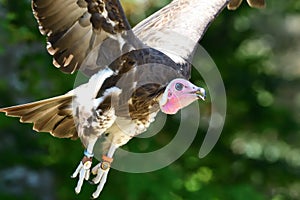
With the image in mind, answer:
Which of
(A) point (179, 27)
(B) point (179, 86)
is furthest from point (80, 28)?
(A) point (179, 27)

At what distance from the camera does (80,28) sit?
376cm

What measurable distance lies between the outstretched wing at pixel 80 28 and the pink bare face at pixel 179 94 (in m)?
0.31

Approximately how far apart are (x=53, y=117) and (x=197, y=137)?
136 inches

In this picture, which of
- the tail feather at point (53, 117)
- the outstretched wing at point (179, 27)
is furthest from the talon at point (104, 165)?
the outstretched wing at point (179, 27)

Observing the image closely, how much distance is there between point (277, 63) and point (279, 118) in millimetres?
2011

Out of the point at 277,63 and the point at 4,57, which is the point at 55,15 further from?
the point at 277,63

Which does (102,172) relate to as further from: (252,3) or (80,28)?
(252,3)

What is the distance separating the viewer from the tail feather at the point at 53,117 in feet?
13.0

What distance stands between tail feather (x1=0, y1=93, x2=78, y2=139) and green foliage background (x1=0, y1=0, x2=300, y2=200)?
6.33 feet

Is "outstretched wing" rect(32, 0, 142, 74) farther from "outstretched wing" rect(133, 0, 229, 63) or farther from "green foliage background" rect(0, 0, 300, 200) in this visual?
"green foliage background" rect(0, 0, 300, 200)

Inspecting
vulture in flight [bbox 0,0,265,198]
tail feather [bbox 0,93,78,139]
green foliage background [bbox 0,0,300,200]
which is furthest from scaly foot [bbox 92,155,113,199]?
green foliage background [bbox 0,0,300,200]

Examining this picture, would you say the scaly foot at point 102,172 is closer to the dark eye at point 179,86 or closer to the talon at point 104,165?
the talon at point 104,165

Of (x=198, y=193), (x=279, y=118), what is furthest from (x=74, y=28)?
(x=279, y=118)

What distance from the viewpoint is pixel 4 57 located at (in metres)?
7.12
